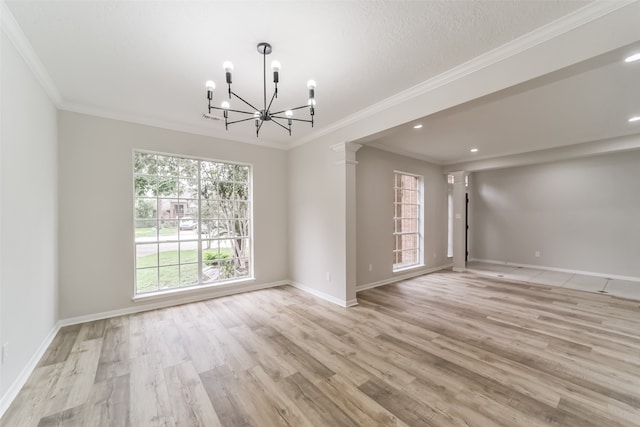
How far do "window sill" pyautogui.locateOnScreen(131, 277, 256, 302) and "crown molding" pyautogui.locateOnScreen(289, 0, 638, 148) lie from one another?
12.0ft

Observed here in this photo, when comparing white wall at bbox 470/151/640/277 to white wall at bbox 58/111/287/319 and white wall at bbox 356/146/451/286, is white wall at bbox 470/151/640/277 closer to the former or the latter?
white wall at bbox 356/146/451/286

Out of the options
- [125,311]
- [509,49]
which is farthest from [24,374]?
[509,49]

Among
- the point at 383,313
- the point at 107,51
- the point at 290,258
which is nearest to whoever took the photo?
the point at 107,51

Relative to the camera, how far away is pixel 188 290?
13.6 ft

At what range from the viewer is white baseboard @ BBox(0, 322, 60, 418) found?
1.85 m

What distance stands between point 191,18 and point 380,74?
1.80 meters

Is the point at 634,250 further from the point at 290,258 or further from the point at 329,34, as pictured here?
the point at 329,34

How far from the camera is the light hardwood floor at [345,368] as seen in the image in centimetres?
179

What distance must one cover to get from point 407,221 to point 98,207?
19.1 ft

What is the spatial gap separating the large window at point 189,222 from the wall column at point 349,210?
2.02 metres

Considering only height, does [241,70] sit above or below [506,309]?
above

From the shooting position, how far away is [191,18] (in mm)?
1885

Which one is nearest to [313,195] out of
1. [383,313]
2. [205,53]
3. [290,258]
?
[290,258]

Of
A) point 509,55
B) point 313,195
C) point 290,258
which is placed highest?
point 509,55
